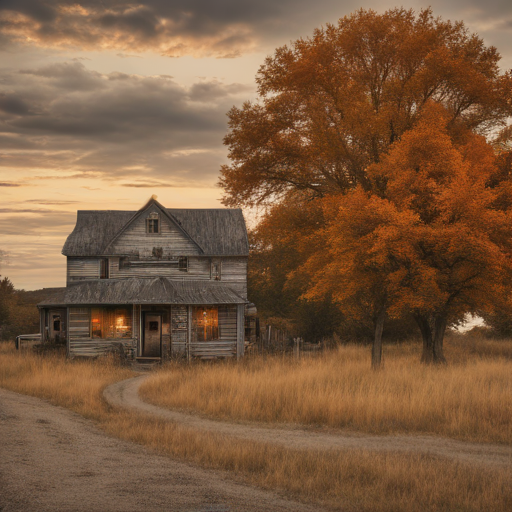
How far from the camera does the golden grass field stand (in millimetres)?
8461

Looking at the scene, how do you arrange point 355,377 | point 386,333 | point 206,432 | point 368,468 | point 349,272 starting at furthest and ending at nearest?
point 386,333, point 349,272, point 355,377, point 206,432, point 368,468

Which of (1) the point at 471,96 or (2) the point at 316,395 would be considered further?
(1) the point at 471,96

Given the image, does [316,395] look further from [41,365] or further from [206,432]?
[41,365]

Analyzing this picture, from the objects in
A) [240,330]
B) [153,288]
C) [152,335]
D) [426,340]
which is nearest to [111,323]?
[152,335]

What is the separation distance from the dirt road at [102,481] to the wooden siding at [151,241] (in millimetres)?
19179

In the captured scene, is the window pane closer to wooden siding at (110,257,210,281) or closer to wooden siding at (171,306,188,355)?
wooden siding at (171,306,188,355)

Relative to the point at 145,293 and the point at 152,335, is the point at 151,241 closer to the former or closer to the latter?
the point at 145,293

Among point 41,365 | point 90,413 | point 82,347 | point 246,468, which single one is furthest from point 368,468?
point 82,347

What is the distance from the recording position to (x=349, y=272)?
69.1ft

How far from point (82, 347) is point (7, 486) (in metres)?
22.2

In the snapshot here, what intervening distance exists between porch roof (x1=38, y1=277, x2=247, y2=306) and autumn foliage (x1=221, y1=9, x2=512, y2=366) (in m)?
4.78

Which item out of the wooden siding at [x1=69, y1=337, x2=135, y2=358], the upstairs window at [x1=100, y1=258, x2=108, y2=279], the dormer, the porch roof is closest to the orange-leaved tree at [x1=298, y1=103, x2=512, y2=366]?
the porch roof

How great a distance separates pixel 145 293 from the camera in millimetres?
28750

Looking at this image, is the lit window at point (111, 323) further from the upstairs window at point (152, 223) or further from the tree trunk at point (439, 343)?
the tree trunk at point (439, 343)
